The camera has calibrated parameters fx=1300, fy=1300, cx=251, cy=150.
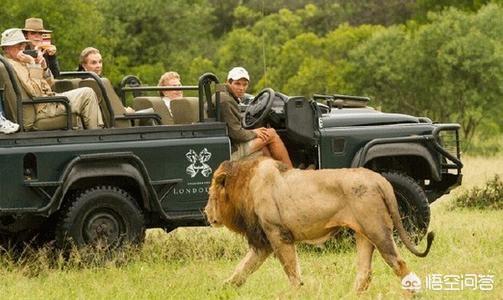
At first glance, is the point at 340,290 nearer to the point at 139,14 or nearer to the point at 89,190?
the point at 89,190

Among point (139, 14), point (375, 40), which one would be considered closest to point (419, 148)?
point (375, 40)

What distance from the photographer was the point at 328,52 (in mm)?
50219

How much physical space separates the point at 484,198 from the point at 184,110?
5429 mm

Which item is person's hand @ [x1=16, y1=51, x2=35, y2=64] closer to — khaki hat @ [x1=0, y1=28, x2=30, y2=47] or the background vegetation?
khaki hat @ [x1=0, y1=28, x2=30, y2=47]

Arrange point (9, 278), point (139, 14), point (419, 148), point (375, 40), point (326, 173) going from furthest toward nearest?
point (139, 14)
point (375, 40)
point (419, 148)
point (9, 278)
point (326, 173)

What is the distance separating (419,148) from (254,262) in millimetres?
3004

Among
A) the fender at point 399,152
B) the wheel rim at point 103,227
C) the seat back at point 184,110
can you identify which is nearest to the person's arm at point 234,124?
the seat back at point 184,110

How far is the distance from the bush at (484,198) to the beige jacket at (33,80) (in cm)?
651

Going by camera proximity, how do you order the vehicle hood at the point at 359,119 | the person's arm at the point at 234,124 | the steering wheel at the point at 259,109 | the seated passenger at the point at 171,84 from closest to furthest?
the person's arm at the point at 234,124 → the steering wheel at the point at 259,109 → the vehicle hood at the point at 359,119 → the seated passenger at the point at 171,84

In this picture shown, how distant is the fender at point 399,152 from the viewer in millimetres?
11234

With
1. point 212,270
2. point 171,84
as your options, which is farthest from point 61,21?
point 212,270

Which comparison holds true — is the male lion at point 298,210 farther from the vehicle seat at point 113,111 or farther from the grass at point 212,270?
the vehicle seat at point 113,111

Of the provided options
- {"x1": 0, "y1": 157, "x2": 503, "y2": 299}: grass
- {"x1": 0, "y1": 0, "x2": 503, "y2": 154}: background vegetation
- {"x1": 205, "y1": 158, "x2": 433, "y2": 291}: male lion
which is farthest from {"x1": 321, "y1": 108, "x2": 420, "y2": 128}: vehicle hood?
{"x1": 0, "y1": 0, "x2": 503, "y2": 154}: background vegetation

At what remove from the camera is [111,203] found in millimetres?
10484
